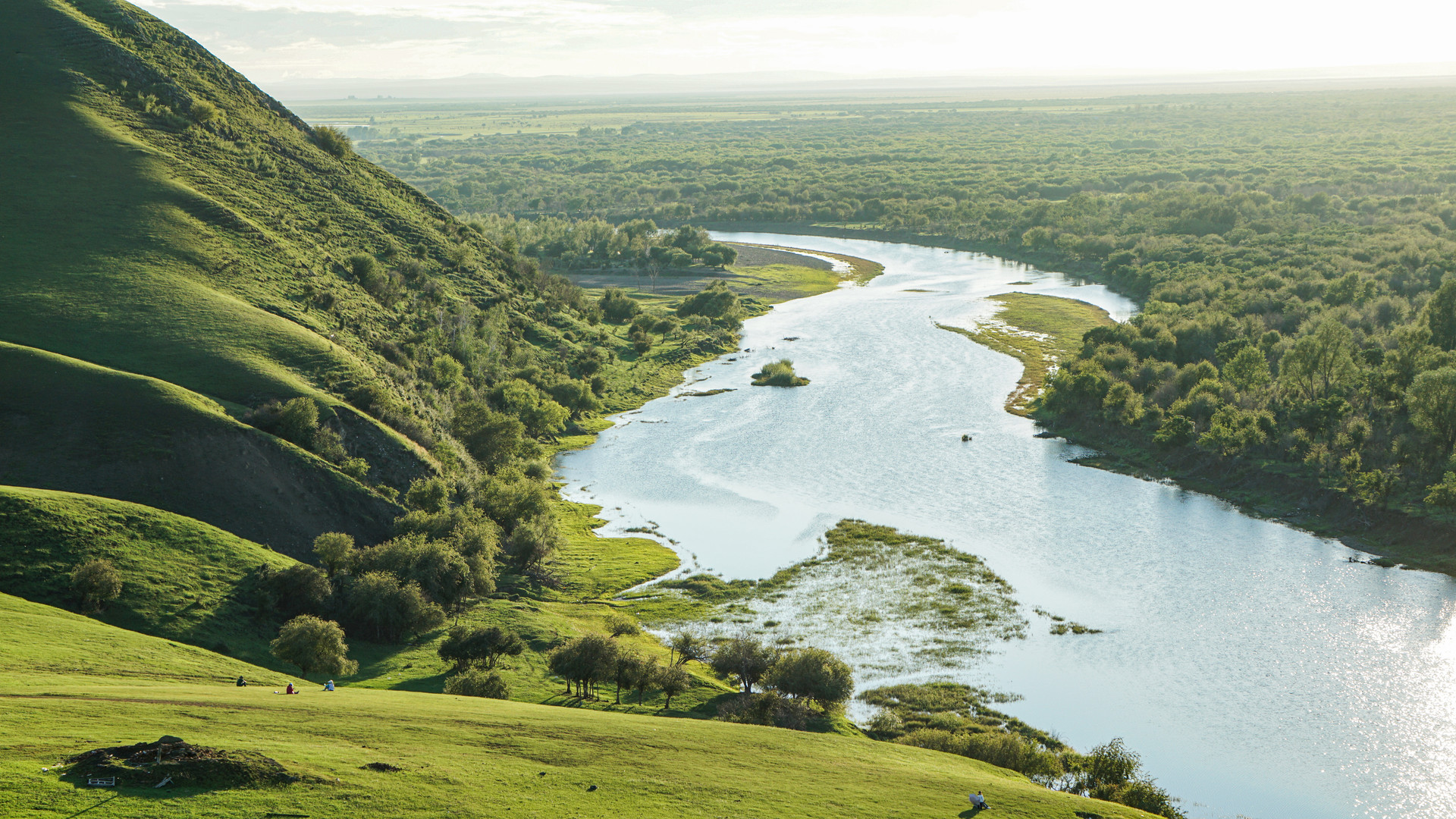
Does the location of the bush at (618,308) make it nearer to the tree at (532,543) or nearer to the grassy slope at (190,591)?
the tree at (532,543)

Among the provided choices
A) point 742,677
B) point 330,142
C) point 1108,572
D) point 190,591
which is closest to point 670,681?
point 742,677

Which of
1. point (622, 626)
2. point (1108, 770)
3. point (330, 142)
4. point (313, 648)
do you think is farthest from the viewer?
point (330, 142)

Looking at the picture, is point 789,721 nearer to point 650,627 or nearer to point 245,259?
point 650,627

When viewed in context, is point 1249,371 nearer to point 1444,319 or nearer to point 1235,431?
point 1235,431

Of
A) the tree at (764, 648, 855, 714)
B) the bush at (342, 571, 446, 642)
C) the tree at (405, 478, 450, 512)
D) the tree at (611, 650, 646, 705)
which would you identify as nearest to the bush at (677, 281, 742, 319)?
the tree at (405, 478, 450, 512)

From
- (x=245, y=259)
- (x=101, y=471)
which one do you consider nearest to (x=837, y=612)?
(x=101, y=471)

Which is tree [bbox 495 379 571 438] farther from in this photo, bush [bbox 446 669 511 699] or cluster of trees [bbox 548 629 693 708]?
bush [bbox 446 669 511 699]

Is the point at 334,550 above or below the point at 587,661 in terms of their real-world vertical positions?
above
